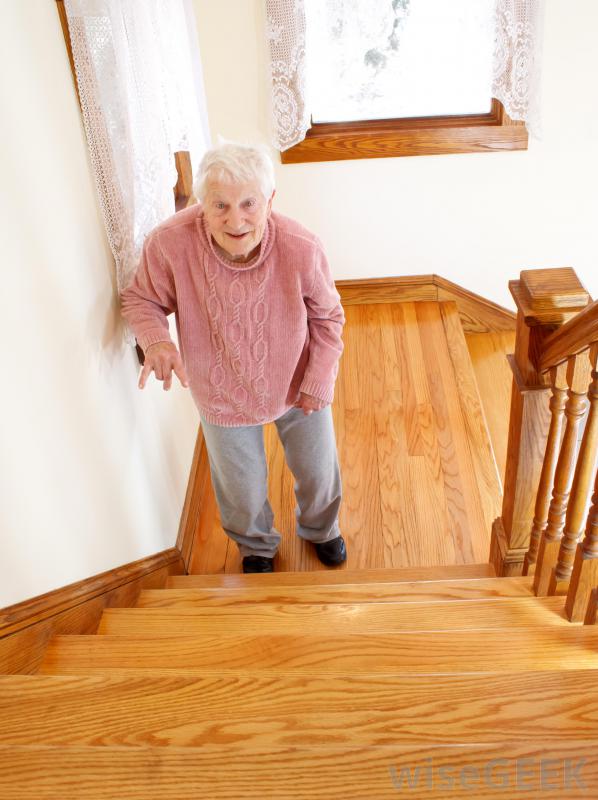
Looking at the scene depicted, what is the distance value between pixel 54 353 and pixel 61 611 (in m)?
0.54

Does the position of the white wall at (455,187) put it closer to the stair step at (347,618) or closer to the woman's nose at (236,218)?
the woman's nose at (236,218)

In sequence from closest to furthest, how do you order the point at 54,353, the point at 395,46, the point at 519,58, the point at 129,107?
1. the point at 54,353
2. the point at 129,107
3. the point at 519,58
4. the point at 395,46

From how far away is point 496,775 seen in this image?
0.95m

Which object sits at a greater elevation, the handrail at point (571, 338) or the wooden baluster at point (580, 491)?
the handrail at point (571, 338)

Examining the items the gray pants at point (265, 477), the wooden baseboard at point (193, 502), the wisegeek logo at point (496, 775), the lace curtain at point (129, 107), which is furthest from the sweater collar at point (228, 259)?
the wisegeek logo at point (496, 775)

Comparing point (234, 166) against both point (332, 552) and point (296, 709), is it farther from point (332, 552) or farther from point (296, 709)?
point (332, 552)

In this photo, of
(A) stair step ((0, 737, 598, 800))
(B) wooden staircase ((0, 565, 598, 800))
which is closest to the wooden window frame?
(B) wooden staircase ((0, 565, 598, 800))

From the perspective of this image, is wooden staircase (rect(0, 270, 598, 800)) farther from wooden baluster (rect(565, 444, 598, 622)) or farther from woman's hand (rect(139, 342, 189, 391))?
woman's hand (rect(139, 342, 189, 391))

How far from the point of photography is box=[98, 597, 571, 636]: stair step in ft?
5.63

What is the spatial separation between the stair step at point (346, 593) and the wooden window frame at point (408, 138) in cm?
198

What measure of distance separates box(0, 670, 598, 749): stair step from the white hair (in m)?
1.03

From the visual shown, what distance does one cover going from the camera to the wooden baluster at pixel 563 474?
1.56 metres

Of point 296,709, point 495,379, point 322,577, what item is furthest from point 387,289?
point 296,709

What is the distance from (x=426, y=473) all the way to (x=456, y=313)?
3.46 ft
